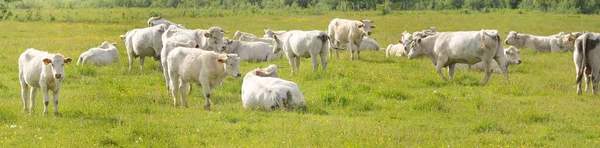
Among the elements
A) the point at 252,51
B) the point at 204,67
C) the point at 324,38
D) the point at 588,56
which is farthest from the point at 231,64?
the point at 252,51

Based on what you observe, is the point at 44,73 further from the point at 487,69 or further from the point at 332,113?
the point at 487,69

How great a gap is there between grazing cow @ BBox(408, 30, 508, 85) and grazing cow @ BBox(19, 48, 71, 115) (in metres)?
10.4

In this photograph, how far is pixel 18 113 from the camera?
12.1 metres

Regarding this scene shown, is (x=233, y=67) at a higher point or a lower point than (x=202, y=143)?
higher

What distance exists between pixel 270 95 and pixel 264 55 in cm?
1078

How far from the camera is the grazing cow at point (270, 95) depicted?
41.5 ft

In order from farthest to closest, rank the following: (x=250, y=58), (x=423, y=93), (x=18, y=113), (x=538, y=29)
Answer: (x=538, y=29)
(x=250, y=58)
(x=423, y=93)
(x=18, y=113)

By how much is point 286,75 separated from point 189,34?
3.05m

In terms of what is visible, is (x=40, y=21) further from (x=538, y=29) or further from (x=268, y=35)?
(x=538, y=29)

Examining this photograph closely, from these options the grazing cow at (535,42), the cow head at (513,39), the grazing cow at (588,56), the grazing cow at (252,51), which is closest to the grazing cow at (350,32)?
the grazing cow at (252,51)

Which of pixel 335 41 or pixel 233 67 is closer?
pixel 233 67

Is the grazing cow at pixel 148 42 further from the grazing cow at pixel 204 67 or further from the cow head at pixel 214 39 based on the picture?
the grazing cow at pixel 204 67

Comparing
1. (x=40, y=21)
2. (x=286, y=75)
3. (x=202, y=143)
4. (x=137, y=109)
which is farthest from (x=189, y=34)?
(x=40, y=21)

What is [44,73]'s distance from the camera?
1153 cm
